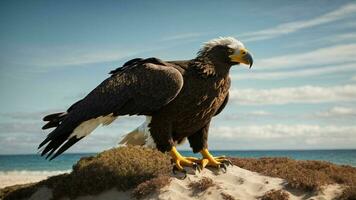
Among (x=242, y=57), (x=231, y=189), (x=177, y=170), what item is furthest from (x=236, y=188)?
(x=242, y=57)

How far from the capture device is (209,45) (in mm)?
10344

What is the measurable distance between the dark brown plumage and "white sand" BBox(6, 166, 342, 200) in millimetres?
988

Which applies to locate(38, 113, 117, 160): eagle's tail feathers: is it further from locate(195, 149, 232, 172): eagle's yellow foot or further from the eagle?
locate(195, 149, 232, 172): eagle's yellow foot

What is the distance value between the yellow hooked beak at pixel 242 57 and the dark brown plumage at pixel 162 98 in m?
0.03

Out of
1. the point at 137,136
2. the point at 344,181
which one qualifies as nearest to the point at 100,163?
the point at 137,136

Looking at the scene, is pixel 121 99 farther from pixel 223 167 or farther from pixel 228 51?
→ pixel 223 167

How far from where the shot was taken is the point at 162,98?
9648 mm

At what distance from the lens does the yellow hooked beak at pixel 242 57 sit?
9820mm

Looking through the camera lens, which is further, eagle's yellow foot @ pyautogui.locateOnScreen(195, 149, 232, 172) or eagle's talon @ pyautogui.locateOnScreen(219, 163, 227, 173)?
eagle's talon @ pyautogui.locateOnScreen(219, 163, 227, 173)

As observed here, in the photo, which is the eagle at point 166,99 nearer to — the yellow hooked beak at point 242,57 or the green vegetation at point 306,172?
the yellow hooked beak at point 242,57

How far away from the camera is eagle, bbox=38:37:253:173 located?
9.73m

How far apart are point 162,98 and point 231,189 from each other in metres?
2.65

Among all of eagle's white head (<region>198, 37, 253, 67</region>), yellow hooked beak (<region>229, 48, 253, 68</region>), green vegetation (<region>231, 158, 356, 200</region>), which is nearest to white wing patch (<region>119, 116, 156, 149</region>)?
eagle's white head (<region>198, 37, 253, 67</region>)

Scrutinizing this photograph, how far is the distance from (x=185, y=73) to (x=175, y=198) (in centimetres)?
266
